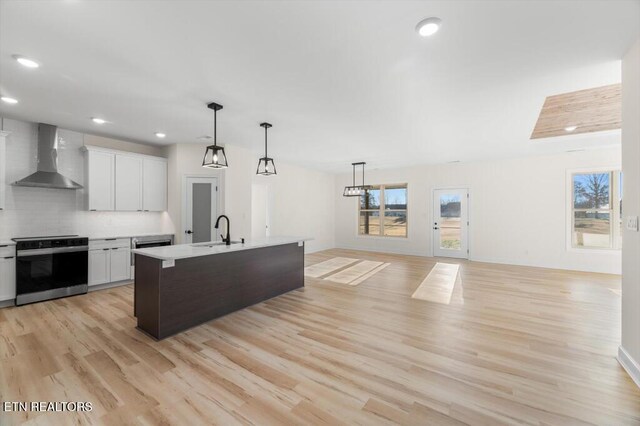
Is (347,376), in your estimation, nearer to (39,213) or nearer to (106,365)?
(106,365)

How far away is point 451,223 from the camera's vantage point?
309 inches

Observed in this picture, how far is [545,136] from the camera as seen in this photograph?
199 inches

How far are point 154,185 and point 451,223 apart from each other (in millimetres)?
7669

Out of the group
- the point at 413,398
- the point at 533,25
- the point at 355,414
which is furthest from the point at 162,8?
the point at 413,398

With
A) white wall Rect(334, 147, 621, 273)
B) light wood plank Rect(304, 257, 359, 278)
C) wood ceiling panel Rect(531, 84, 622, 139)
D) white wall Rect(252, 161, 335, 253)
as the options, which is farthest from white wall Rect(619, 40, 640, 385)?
white wall Rect(252, 161, 335, 253)

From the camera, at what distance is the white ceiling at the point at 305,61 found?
6.24 ft

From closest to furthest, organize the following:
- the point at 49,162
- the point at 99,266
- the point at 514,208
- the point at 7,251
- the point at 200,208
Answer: the point at 7,251, the point at 49,162, the point at 99,266, the point at 200,208, the point at 514,208

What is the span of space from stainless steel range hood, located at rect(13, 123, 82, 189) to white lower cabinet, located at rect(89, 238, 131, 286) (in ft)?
3.50

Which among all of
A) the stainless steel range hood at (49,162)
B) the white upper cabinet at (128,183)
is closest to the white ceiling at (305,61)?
the stainless steel range hood at (49,162)

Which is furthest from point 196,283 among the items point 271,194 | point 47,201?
point 271,194

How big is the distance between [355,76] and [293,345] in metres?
2.85

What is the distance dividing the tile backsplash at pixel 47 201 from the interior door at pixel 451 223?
307 inches

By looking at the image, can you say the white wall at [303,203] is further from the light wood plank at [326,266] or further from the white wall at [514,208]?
the white wall at [514,208]

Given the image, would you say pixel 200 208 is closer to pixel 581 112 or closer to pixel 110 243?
pixel 110 243
